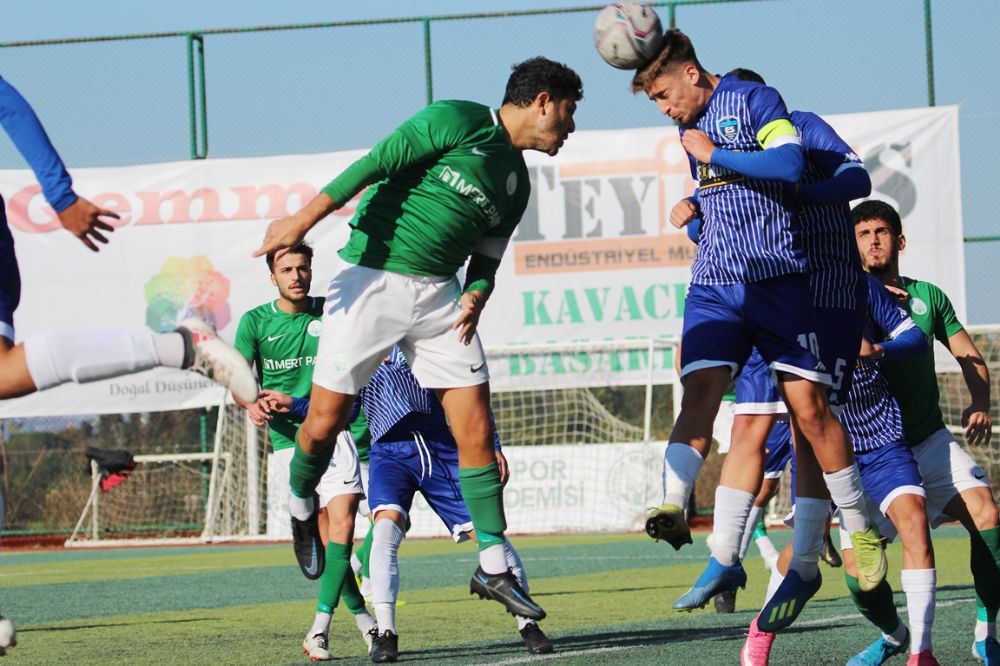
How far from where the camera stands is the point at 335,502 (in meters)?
7.43

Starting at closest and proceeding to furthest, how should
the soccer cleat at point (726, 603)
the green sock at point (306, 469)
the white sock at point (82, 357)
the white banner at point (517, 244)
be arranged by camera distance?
1. the white sock at point (82, 357)
2. the green sock at point (306, 469)
3. the soccer cleat at point (726, 603)
4. the white banner at point (517, 244)

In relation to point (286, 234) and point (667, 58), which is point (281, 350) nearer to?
point (286, 234)

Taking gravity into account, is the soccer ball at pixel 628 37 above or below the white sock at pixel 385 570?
above

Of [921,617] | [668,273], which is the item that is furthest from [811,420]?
[668,273]

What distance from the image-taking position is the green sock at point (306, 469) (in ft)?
20.2

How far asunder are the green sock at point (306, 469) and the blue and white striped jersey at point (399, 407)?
1.18m

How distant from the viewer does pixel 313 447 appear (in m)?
6.08

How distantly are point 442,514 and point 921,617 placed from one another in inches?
124

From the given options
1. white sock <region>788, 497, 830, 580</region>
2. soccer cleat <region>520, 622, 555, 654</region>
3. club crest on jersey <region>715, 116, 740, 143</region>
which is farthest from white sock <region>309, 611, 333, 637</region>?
club crest on jersey <region>715, 116, 740, 143</region>

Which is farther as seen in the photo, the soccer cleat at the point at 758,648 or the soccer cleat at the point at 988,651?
the soccer cleat at the point at 988,651

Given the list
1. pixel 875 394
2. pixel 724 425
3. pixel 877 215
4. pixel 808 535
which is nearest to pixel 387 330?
pixel 808 535

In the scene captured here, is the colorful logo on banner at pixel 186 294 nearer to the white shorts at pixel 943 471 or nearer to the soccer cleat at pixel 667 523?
the white shorts at pixel 943 471

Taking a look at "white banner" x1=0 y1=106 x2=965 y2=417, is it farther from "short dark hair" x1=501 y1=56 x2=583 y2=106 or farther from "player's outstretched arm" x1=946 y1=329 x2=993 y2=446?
"short dark hair" x1=501 y1=56 x2=583 y2=106

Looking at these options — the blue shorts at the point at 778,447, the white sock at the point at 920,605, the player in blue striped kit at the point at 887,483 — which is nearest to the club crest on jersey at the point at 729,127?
the player in blue striped kit at the point at 887,483
